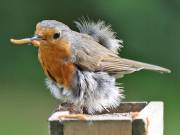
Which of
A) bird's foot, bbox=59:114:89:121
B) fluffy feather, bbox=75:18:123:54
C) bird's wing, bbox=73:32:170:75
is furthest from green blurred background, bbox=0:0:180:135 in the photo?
bird's foot, bbox=59:114:89:121

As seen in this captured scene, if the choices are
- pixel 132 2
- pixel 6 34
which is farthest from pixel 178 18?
pixel 6 34

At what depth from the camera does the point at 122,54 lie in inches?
459

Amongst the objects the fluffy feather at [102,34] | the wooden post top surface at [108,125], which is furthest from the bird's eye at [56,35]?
the wooden post top surface at [108,125]

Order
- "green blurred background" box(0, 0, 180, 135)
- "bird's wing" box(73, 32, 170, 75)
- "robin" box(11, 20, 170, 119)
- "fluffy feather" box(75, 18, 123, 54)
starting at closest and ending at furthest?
"robin" box(11, 20, 170, 119) → "bird's wing" box(73, 32, 170, 75) → "fluffy feather" box(75, 18, 123, 54) → "green blurred background" box(0, 0, 180, 135)

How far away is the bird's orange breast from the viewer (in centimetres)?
633

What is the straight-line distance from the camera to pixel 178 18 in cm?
1154

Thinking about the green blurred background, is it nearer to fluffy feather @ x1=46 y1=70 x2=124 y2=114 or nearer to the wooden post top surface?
fluffy feather @ x1=46 y1=70 x2=124 y2=114

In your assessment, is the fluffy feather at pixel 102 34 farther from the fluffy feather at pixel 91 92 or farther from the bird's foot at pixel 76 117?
the bird's foot at pixel 76 117

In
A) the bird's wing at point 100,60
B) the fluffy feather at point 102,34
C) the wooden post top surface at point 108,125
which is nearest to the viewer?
the wooden post top surface at point 108,125

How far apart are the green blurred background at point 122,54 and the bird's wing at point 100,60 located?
376cm

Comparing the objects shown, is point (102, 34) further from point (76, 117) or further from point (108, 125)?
point (108, 125)

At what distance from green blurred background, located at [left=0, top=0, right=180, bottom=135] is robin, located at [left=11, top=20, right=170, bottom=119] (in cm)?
381

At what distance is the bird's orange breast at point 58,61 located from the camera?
6.33 meters

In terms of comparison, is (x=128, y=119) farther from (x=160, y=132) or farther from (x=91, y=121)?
(x=160, y=132)
